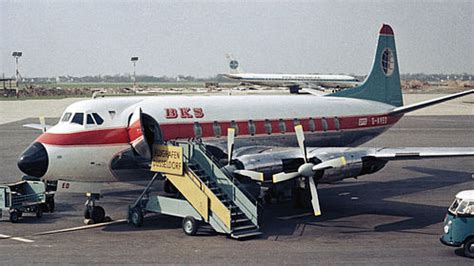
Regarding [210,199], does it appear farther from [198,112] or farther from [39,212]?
[39,212]

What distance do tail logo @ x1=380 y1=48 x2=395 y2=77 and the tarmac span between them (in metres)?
6.06

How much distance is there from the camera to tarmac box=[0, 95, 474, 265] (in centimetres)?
1617

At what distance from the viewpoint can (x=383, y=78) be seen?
32062 mm

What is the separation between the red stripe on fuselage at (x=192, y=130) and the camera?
66.6 feet

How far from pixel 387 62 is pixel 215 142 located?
13129 millimetres

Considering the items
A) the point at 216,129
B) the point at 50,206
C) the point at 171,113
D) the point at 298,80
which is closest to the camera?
the point at 171,113

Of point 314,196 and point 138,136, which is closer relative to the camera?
point 314,196

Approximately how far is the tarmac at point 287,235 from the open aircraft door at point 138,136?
8.00 ft

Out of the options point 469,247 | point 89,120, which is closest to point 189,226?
point 89,120

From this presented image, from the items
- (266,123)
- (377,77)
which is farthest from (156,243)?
(377,77)

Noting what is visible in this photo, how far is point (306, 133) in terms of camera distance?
26500 mm

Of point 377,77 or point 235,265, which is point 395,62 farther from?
point 235,265

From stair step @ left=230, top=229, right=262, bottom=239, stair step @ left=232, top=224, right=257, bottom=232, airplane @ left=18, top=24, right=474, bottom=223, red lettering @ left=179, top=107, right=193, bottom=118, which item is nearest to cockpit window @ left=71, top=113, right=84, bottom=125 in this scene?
airplane @ left=18, top=24, right=474, bottom=223

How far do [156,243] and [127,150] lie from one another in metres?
4.18
